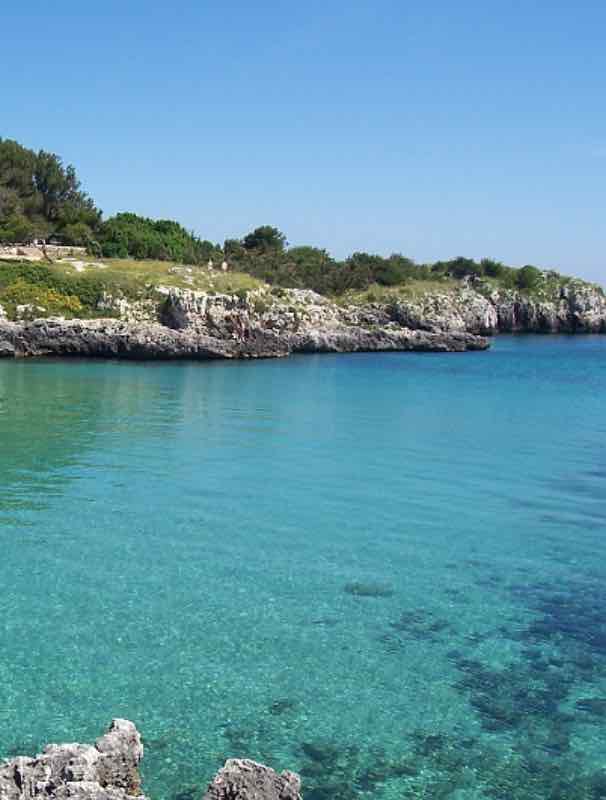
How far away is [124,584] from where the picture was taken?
620 inches

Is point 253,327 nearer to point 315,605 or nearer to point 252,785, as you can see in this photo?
point 315,605

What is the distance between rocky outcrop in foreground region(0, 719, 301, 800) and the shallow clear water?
1740mm

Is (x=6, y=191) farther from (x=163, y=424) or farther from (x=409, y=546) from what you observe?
(x=409, y=546)

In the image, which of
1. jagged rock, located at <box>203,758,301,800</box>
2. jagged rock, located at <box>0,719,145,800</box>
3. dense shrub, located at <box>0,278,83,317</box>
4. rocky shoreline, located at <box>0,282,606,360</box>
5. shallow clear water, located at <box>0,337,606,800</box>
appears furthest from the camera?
dense shrub, located at <box>0,278,83,317</box>

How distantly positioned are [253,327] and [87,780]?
72457 millimetres

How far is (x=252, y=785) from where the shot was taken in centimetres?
746

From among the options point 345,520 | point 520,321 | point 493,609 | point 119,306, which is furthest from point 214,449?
point 520,321

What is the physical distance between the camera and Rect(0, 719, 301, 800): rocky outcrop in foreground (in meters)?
7.03

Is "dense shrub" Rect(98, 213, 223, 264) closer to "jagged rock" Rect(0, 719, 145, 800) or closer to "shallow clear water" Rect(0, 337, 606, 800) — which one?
"shallow clear water" Rect(0, 337, 606, 800)

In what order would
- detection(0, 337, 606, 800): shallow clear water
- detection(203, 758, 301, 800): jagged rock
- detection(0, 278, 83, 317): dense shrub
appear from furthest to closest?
detection(0, 278, 83, 317): dense shrub, detection(0, 337, 606, 800): shallow clear water, detection(203, 758, 301, 800): jagged rock

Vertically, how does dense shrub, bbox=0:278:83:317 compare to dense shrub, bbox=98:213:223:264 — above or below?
below

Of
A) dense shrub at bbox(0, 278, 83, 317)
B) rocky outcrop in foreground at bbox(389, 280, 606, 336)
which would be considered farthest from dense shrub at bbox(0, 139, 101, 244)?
rocky outcrop in foreground at bbox(389, 280, 606, 336)

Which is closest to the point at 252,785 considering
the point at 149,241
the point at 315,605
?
the point at 315,605

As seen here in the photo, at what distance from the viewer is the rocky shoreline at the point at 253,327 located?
225ft
